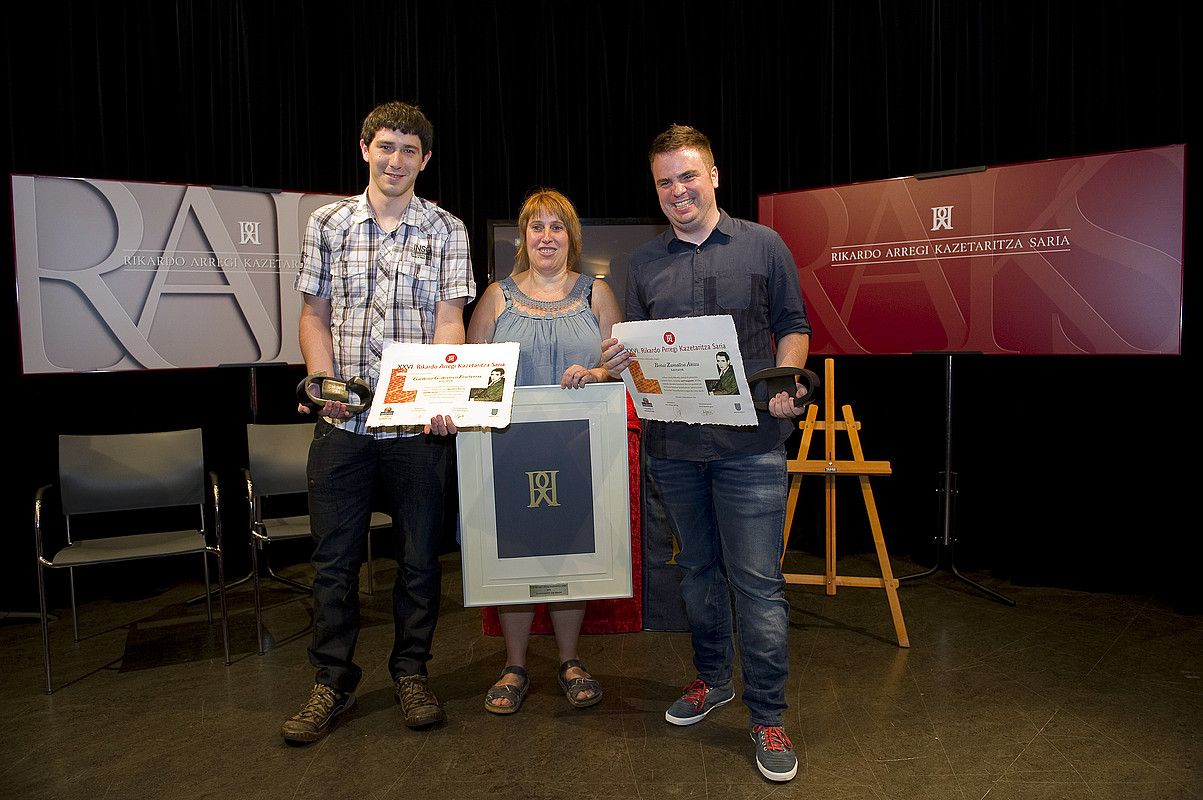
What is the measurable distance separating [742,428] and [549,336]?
821mm

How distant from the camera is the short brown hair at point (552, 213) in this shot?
9.37ft

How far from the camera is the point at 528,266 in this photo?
2.98 metres

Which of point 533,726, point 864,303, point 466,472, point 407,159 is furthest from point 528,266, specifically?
point 864,303

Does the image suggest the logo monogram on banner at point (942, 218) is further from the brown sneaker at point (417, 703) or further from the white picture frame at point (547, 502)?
the brown sneaker at point (417, 703)

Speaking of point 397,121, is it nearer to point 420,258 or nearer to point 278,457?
point 420,258

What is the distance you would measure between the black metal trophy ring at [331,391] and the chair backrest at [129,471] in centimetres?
185

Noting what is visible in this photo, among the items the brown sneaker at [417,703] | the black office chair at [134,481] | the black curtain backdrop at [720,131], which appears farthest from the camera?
the black curtain backdrop at [720,131]

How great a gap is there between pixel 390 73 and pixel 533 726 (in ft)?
13.8

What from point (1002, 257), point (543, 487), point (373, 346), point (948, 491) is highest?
point (1002, 257)

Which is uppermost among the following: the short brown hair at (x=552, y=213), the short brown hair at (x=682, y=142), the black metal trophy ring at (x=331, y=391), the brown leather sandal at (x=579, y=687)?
the short brown hair at (x=682, y=142)

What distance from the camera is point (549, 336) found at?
2.86m

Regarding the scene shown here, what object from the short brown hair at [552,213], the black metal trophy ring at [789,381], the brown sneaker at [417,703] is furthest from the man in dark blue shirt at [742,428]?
the brown sneaker at [417,703]

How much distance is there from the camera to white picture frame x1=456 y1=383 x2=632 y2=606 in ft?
8.75

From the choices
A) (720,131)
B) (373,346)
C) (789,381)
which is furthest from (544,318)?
(720,131)
